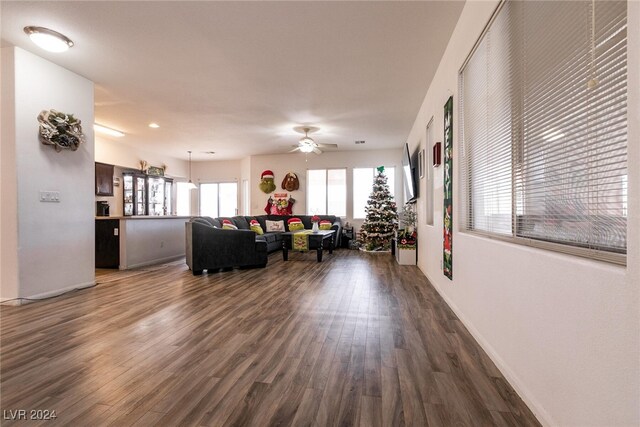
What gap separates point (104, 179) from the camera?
266 inches

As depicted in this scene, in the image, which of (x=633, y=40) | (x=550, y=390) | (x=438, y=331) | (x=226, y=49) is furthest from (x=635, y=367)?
(x=226, y=49)

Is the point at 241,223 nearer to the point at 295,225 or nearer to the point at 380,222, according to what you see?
the point at 295,225

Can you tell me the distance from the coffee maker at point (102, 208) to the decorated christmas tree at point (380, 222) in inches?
237

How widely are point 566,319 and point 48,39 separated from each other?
15.1ft

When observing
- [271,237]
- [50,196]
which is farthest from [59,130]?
[271,237]

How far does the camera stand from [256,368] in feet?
5.90

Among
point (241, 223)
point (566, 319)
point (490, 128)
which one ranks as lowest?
point (566, 319)

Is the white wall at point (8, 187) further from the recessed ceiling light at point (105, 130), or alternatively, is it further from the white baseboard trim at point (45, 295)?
the recessed ceiling light at point (105, 130)

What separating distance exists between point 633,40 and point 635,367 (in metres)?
0.99

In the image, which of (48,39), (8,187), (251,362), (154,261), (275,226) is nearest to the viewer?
(251,362)

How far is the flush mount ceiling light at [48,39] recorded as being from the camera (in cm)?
281

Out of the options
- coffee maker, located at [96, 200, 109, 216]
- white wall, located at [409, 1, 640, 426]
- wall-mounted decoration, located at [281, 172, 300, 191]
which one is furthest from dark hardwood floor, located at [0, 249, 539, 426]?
wall-mounted decoration, located at [281, 172, 300, 191]

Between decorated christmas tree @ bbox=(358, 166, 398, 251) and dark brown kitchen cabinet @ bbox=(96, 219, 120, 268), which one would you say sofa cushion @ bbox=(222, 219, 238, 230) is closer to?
dark brown kitchen cabinet @ bbox=(96, 219, 120, 268)

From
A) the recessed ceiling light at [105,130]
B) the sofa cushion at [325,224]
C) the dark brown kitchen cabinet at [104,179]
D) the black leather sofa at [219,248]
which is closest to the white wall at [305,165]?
the sofa cushion at [325,224]
